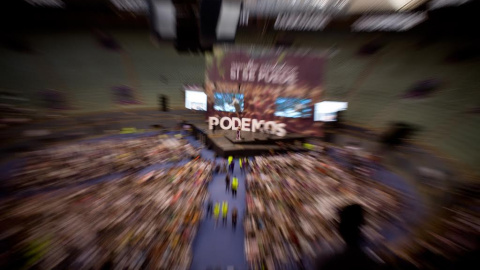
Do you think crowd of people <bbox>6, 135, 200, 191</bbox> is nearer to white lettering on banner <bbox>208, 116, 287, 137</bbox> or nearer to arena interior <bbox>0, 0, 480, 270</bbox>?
arena interior <bbox>0, 0, 480, 270</bbox>

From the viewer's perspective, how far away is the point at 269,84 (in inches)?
226

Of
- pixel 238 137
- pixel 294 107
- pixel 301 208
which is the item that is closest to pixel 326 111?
pixel 294 107

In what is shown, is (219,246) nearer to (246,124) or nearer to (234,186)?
(234,186)

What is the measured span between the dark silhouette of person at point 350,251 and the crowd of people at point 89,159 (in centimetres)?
320

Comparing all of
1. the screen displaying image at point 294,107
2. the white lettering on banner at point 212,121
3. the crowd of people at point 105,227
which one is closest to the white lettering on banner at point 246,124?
the white lettering on banner at point 212,121

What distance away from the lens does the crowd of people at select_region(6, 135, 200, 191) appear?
9.27 ft

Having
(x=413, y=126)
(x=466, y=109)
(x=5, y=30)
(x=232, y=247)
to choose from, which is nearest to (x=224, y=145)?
(x=232, y=247)

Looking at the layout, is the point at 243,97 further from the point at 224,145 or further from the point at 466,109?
the point at 466,109

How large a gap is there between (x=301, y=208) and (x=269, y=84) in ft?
14.0

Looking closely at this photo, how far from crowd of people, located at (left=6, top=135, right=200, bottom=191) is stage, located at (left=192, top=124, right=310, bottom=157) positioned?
0.52m

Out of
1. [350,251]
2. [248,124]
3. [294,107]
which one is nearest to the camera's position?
[350,251]

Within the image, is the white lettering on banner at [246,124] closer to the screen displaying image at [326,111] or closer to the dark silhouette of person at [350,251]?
the screen displaying image at [326,111]

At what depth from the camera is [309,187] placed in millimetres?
2908

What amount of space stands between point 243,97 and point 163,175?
370cm
